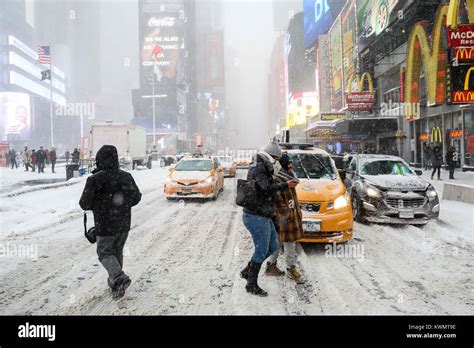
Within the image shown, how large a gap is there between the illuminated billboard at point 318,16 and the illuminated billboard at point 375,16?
75.5 feet

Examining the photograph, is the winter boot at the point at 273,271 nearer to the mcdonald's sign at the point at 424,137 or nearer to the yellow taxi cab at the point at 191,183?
the yellow taxi cab at the point at 191,183

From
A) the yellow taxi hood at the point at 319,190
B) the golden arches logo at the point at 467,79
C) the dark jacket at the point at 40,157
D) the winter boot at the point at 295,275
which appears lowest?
the winter boot at the point at 295,275

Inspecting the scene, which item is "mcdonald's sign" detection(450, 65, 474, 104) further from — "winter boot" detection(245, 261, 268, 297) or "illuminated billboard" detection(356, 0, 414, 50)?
"winter boot" detection(245, 261, 268, 297)

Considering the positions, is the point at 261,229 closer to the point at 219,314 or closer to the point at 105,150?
the point at 219,314

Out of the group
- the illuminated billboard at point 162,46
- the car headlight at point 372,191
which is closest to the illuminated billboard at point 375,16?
the car headlight at point 372,191

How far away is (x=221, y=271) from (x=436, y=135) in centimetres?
2519

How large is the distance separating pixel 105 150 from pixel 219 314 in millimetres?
2317

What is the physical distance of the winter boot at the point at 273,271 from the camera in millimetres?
5809

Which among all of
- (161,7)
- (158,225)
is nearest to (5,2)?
(161,7)

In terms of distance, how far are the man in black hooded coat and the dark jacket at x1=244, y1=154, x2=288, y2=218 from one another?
1522 mm

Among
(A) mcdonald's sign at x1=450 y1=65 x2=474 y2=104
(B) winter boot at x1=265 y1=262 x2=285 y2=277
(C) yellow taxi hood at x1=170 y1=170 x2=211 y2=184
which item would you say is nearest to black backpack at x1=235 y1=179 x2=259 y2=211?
(B) winter boot at x1=265 y1=262 x2=285 y2=277

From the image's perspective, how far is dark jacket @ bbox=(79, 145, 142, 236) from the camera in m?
4.74

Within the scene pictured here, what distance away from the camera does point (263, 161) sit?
16.1 feet
